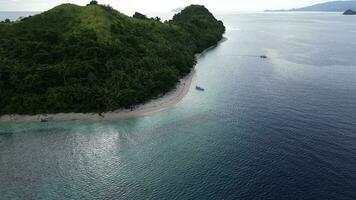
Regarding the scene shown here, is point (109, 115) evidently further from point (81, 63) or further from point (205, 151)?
point (205, 151)

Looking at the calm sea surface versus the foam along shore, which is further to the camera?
the foam along shore

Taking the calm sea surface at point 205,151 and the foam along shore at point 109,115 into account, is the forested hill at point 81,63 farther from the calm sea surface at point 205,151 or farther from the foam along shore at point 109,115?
the calm sea surface at point 205,151

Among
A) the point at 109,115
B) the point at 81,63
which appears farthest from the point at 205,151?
the point at 81,63

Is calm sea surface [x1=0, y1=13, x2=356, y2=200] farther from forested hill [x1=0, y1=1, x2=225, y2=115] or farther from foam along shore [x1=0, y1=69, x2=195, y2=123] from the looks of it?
forested hill [x1=0, y1=1, x2=225, y2=115]

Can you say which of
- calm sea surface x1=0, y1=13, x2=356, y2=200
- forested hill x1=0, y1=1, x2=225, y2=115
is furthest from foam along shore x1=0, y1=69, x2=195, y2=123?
calm sea surface x1=0, y1=13, x2=356, y2=200

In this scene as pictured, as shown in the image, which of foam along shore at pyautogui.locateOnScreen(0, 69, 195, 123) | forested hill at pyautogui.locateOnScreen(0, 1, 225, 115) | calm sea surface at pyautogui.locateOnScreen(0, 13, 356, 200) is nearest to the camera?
calm sea surface at pyautogui.locateOnScreen(0, 13, 356, 200)

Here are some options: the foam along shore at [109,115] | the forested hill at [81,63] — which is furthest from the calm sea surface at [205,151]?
the forested hill at [81,63]

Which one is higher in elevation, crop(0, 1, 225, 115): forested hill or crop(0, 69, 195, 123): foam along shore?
crop(0, 1, 225, 115): forested hill
